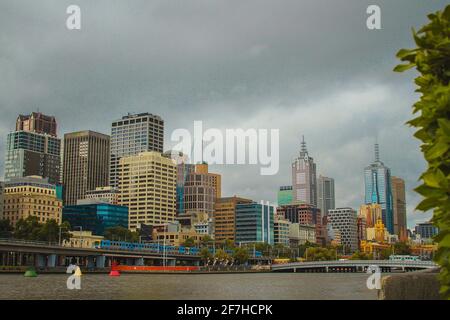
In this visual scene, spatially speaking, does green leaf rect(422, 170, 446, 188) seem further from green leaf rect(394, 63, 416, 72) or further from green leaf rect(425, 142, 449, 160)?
green leaf rect(394, 63, 416, 72)

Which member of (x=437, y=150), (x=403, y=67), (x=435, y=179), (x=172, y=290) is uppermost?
(x=403, y=67)

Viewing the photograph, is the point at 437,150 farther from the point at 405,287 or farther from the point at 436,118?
the point at 405,287

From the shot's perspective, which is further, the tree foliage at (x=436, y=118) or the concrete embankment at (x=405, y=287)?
the concrete embankment at (x=405, y=287)

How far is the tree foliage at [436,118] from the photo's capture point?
7676 mm

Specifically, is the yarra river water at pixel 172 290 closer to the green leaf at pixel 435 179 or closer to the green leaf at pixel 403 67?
the green leaf at pixel 403 67

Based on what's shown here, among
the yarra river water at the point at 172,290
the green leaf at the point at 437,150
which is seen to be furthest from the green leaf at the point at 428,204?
the yarra river water at the point at 172,290

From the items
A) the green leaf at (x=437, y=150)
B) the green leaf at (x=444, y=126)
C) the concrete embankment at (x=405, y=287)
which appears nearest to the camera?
the green leaf at (x=444, y=126)

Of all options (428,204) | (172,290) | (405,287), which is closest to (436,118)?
(428,204)

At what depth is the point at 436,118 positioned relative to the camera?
26.9 ft

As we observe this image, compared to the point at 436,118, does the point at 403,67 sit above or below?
above

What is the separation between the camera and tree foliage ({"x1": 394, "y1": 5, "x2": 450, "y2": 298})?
25.2 ft
